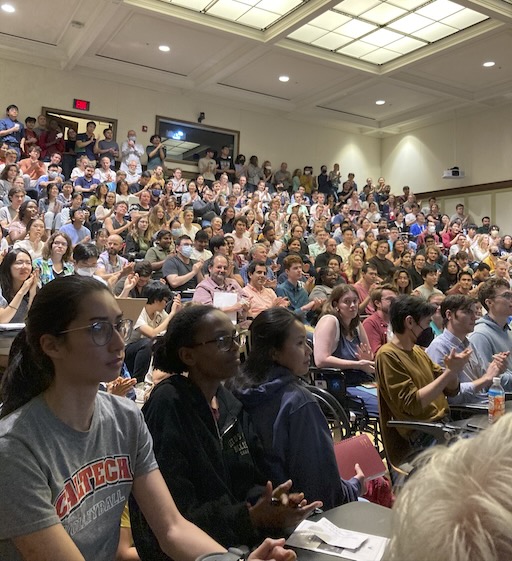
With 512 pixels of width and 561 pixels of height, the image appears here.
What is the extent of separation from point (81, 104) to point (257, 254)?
7039 mm

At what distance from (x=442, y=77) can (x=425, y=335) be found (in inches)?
343

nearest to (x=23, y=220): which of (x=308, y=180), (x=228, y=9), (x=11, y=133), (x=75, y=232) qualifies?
(x=75, y=232)

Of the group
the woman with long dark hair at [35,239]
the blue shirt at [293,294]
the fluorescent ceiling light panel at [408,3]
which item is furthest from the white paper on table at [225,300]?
the fluorescent ceiling light panel at [408,3]

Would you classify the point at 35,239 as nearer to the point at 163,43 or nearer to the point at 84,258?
the point at 84,258

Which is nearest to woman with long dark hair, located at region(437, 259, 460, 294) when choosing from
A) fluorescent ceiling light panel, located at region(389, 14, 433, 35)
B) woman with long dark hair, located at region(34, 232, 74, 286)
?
fluorescent ceiling light panel, located at region(389, 14, 433, 35)

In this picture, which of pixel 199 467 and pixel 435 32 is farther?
pixel 435 32

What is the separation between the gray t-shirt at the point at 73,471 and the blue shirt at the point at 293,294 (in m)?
4.42

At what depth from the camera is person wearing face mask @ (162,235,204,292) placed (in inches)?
239

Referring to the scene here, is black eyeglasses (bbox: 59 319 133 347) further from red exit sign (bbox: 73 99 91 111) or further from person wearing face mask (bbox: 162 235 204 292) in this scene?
red exit sign (bbox: 73 99 91 111)

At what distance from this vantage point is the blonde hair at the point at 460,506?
1.45 ft

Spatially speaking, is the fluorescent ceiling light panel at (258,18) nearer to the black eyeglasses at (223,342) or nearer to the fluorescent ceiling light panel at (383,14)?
the fluorescent ceiling light panel at (383,14)

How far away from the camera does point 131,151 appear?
35.7ft

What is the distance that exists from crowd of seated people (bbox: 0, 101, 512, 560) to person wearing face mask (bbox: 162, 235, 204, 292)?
0.7 inches

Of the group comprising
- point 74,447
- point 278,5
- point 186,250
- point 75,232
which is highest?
point 278,5
